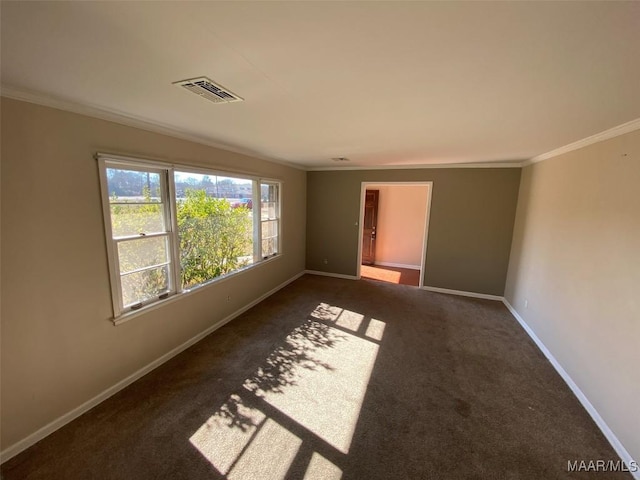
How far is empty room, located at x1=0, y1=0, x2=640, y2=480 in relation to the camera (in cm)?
108

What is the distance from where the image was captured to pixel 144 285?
8.62 feet

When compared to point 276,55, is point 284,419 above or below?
below

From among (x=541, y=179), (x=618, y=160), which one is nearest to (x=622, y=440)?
(x=618, y=160)

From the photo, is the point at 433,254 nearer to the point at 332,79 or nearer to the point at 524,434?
the point at 524,434

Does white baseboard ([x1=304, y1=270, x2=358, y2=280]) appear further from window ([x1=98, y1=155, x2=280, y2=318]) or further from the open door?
window ([x1=98, y1=155, x2=280, y2=318])

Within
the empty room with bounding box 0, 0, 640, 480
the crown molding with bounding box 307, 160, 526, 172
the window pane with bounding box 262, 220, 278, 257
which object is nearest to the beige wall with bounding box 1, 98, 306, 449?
the empty room with bounding box 0, 0, 640, 480

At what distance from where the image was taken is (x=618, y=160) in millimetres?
2203

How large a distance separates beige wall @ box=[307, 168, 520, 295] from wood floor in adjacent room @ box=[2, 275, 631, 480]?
61.7 inches

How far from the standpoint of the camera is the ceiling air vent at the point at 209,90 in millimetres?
1485

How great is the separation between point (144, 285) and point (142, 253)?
0.34 meters

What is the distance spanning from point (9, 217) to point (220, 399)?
2027 mm

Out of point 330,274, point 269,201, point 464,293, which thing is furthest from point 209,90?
point 464,293

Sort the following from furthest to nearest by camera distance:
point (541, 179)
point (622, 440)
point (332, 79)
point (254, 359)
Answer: point (541, 179), point (254, 359), point (622, 440), point (332, 79)

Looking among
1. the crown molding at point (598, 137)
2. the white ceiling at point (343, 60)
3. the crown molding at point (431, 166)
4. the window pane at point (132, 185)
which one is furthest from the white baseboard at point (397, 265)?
the window pane at point (132, 185)
